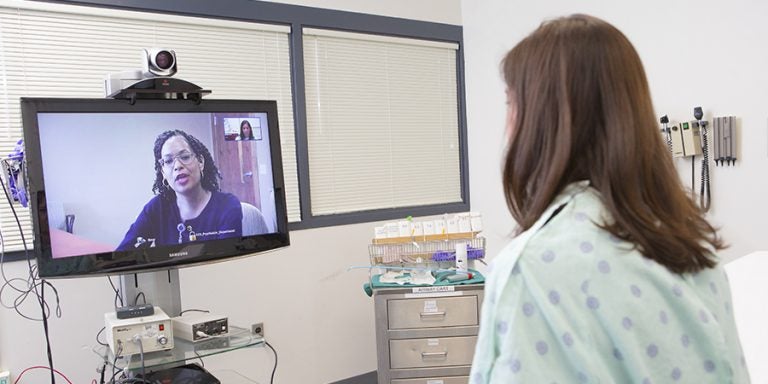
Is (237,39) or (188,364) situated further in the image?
(237,39)

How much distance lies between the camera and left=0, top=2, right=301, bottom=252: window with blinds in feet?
8.42

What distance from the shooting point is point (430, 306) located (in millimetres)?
2680

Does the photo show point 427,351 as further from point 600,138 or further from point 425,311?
point 600,138

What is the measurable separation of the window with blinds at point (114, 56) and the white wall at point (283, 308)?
0.28 meters

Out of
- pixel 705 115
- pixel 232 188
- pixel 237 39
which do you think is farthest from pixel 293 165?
pixel 705 115

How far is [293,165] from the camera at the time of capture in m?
3.31

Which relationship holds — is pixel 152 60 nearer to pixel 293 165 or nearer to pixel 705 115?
pixel 293 165

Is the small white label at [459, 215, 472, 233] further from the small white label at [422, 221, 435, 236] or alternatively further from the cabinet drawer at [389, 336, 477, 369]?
the cabinet drawer at [389, 336, 477, 369]

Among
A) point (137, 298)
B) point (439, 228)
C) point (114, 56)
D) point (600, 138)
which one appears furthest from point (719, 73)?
point (114, 56)

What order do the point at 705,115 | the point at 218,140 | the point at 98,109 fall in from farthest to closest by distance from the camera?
→ the point at 705,115
the point at 218,140
the point at 98,109

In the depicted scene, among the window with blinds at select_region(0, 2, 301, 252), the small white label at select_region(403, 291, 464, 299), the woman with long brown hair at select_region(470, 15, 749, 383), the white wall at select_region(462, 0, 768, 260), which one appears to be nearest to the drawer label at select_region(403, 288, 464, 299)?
the small white label at select_region(403, 291, 464, 299)

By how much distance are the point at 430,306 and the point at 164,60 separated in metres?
1.45

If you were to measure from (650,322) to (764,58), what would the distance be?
2136 mm

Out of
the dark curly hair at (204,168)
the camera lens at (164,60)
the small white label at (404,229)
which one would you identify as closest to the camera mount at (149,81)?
the camera lens at (164,60)
